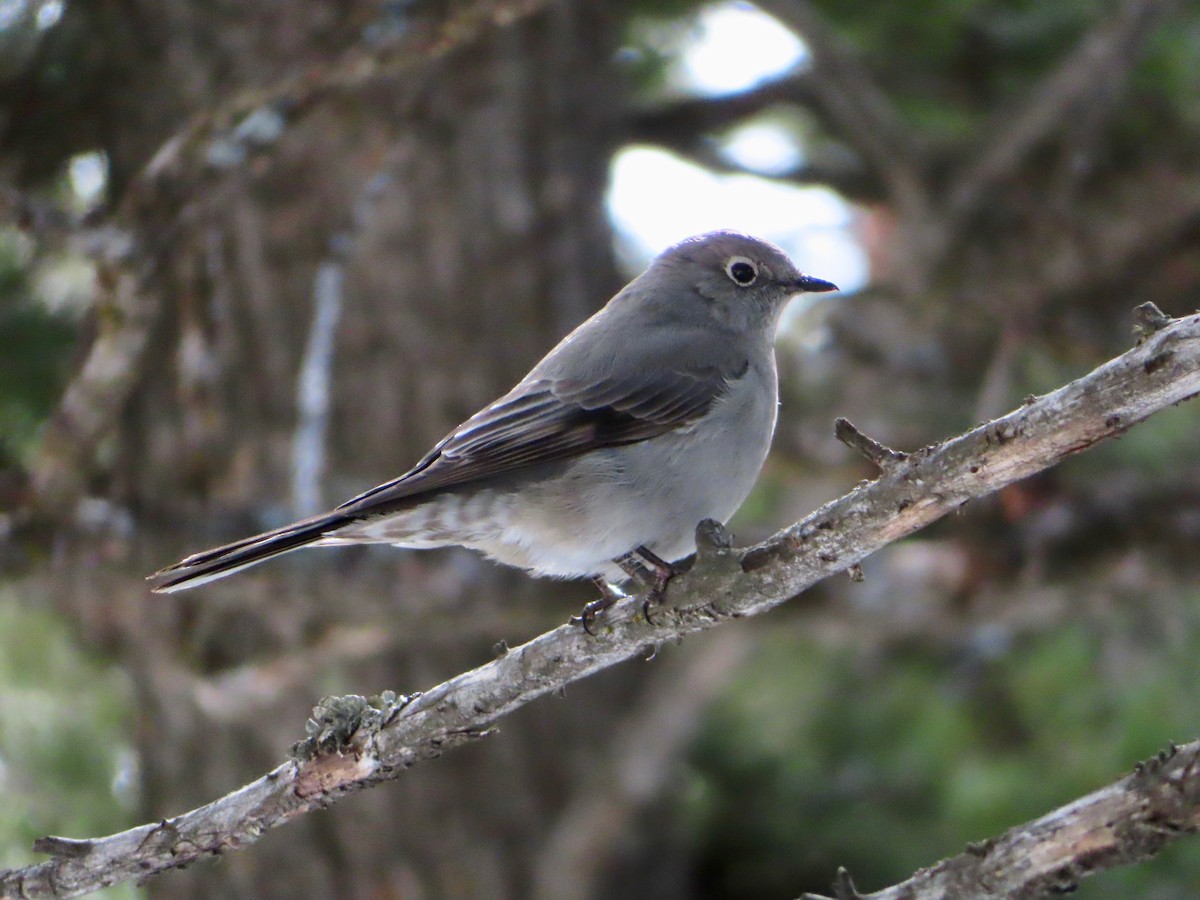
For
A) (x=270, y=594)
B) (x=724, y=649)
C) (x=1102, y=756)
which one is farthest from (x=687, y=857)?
(x=270, y=594)

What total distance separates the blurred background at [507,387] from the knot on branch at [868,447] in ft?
10.2

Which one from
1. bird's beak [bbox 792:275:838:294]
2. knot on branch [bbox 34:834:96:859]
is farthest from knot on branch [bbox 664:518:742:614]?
bird's beak [bbox 792:275:838:294]

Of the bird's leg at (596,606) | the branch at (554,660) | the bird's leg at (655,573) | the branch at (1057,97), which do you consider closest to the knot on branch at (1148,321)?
the branch at (554,660)

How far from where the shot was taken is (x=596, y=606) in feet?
12.3

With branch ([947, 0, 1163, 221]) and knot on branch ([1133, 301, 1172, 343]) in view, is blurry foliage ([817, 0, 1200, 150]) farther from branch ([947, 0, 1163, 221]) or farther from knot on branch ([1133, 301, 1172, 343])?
knot on branch ([1133, 301, 1172, 343])

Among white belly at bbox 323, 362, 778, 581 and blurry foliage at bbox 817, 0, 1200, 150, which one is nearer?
white belly at bbox 323, 362, 778, 581

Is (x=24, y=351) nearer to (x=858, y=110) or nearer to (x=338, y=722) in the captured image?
(x=338, y=722)

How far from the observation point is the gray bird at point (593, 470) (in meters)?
4.30

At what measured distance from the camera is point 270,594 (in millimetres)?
5977

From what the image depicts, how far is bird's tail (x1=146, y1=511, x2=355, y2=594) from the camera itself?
12.1 ft

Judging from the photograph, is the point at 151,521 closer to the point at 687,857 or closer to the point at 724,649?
the point at 724,649

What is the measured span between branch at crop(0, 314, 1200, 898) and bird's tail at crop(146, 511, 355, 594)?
0.80 metres

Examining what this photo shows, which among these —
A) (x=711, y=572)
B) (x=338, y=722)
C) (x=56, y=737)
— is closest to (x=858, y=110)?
(x=711, y=572)

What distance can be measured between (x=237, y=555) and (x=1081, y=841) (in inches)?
97.9
